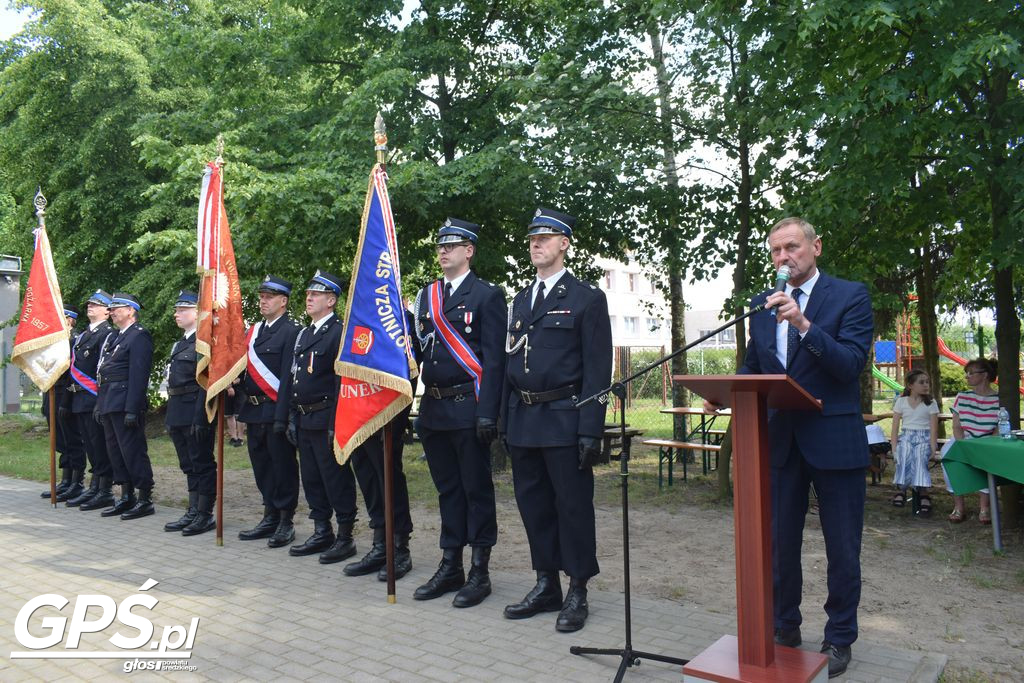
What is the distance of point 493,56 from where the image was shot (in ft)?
37.3

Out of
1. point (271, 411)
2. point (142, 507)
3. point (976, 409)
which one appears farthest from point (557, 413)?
point (142, 507)

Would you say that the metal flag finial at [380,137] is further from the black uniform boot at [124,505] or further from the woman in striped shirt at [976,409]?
the woman in striped shirt at [976,409]

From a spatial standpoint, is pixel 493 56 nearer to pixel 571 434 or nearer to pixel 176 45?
pixel 176 45

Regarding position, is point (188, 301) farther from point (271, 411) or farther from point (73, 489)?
point (73, 489)

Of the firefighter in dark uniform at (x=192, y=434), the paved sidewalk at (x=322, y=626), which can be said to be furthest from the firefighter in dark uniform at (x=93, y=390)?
the paved sidewalk at (x=322, y=626)

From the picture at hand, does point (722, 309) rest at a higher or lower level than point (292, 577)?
higher

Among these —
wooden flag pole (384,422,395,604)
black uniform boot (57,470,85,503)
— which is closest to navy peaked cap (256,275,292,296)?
wooden flag pole (384,422,395,604)

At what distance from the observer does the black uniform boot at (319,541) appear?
6.46 metres

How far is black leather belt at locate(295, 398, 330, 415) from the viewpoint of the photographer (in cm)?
618

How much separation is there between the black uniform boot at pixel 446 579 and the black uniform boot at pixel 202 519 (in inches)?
118

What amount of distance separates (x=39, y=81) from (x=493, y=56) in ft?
30.3

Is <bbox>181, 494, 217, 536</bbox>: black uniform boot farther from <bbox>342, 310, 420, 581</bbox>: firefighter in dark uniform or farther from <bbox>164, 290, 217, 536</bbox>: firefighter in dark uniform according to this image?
→ <bbox>342, 310, 420, 581</bbox>: firefighter in dark uniform

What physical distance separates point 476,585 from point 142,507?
4.59 metres

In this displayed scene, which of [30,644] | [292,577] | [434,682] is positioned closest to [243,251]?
[292,577]
